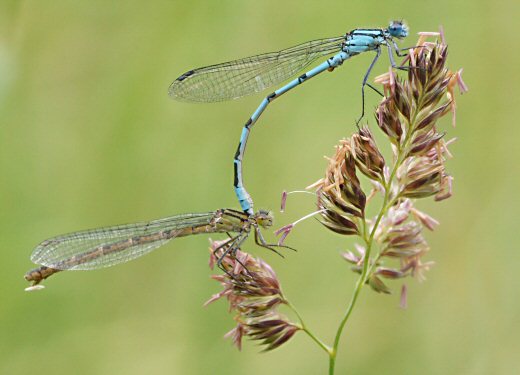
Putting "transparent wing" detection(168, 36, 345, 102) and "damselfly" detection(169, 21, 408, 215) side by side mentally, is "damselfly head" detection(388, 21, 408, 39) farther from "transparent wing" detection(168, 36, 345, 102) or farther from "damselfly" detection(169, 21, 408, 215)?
"transparent wing" detection(168, 36, 345, 102)

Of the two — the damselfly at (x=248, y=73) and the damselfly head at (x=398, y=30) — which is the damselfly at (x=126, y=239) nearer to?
the damselfly at (x=248, y=73)

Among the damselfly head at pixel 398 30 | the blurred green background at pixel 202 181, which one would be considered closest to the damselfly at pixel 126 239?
the blurred green background at pixel 202 181

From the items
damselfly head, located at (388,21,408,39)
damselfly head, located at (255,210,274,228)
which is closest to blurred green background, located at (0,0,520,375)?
damselfly head, located at (255,210,274,228)

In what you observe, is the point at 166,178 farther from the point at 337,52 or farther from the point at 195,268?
the point at 337,52

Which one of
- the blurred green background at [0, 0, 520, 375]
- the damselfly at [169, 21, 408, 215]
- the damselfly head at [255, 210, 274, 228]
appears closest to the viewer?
the damselfly head at [255, 210, 274, 228]

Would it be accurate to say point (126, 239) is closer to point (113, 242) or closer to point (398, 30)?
point (113, 242)

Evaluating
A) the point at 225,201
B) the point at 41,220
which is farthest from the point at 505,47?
the point at 41,220
